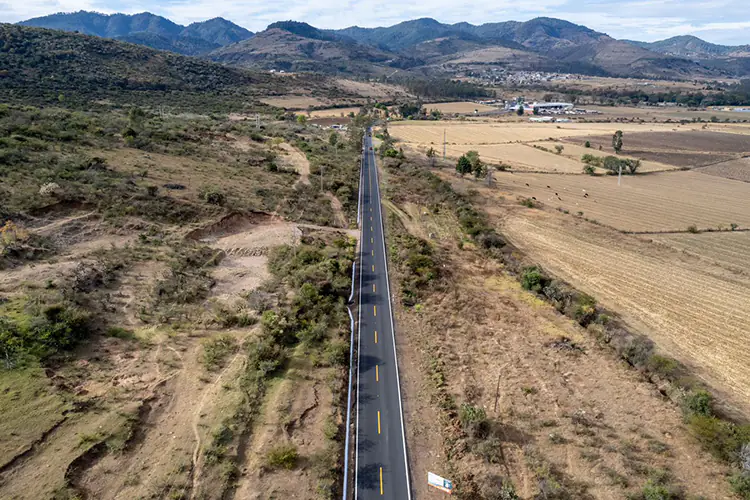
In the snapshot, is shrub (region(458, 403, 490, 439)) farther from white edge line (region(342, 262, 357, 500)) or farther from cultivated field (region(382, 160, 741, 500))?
white edge line (region(342, 262, 357, 500))

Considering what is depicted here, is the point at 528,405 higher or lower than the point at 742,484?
higher

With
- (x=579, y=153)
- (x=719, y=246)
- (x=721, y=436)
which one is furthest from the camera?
(x=579, y=153)

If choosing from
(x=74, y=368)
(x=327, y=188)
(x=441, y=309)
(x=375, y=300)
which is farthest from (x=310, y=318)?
(x=327, y=188)

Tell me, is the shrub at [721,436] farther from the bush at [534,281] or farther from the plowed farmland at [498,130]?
the plowed farmland at [498,130]

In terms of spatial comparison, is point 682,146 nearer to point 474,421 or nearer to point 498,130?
point 498,130

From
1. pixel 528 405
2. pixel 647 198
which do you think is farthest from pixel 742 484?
pixel 647 198

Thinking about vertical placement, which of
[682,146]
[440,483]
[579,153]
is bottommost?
[440,483]
